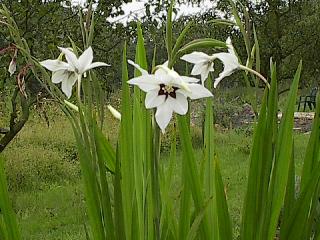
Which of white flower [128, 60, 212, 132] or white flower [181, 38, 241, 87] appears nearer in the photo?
white flower [128, 60, 212, 132]

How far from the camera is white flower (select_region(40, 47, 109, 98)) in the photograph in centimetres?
93

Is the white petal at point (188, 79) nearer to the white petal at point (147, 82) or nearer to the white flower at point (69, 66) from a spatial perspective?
the white petal at point (147, 82)

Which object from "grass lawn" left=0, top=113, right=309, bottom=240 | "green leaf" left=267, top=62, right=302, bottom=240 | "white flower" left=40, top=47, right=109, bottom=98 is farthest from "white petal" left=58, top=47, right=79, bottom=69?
"grass lawn" left=0, top=113, right=309, bottom=240

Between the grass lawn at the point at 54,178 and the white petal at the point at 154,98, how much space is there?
2.29 meters

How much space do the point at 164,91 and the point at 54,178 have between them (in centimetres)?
518

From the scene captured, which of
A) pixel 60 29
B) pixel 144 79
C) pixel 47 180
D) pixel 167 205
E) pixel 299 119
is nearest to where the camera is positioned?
pixel 144 79

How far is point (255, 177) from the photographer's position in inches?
38.0

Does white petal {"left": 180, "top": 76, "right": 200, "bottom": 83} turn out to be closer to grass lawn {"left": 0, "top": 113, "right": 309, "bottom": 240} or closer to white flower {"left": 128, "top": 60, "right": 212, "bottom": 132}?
white flower {"left": 128, "top": 60, "right": 212, "bottom": 132}

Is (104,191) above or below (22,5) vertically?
below

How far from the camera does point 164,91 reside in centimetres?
82

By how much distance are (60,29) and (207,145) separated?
2392mm

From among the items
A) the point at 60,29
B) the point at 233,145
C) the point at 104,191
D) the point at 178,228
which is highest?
the point at 60,29

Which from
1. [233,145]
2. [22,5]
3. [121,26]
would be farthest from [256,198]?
[233,145]

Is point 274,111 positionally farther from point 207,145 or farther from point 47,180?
point 47,180
